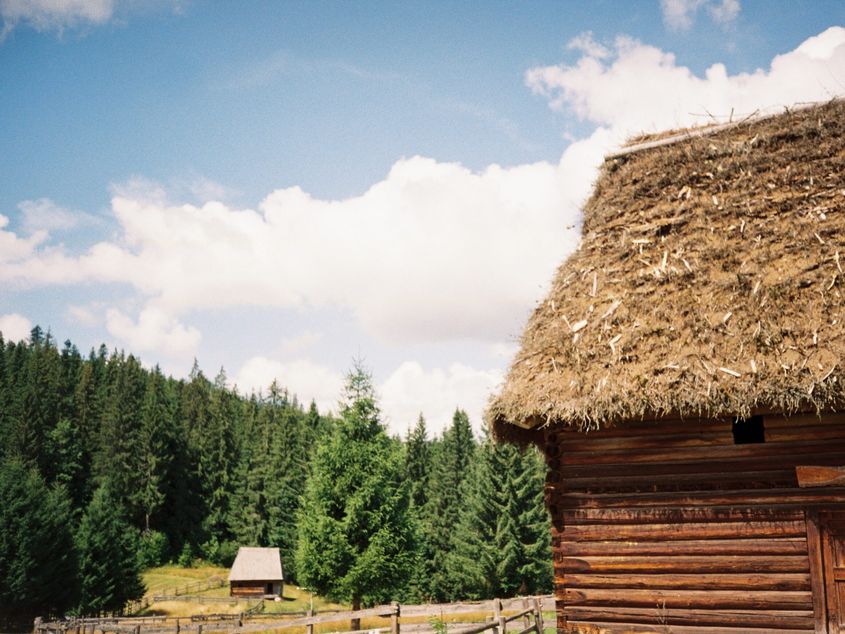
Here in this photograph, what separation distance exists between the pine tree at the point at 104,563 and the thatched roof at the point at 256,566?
10157 mm

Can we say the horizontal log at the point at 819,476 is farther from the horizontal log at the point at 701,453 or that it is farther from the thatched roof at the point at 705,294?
the thatched roof at the point at 705,294

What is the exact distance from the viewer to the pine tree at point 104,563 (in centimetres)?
3756

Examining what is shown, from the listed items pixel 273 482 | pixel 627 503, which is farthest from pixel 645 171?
pixel 273 482

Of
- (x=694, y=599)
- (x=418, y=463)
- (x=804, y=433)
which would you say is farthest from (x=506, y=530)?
(x=804, y=433)

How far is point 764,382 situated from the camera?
770 centimetres

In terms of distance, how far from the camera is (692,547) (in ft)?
27.7

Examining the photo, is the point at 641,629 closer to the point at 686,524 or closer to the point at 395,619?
the point at 686,524

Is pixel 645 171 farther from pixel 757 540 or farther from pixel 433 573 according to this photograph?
pixel 433 573

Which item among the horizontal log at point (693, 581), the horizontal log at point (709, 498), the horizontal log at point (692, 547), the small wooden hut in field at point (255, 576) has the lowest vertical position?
the small wooden hut in field at point (255, 576)

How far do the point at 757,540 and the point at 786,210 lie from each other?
184 inches

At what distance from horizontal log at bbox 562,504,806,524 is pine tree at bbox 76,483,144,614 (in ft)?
119

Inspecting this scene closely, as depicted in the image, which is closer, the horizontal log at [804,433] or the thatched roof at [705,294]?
the thatched roof at [705,294]

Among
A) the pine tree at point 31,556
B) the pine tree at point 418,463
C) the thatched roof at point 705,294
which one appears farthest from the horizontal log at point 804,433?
the pine tree at point 418,463

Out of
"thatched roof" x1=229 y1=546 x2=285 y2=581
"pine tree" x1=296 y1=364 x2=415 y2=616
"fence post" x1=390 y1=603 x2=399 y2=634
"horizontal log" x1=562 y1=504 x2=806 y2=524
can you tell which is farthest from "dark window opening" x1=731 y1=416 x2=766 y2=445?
"thatched roof" x1=229 y1=546 x2=285 y2=581
